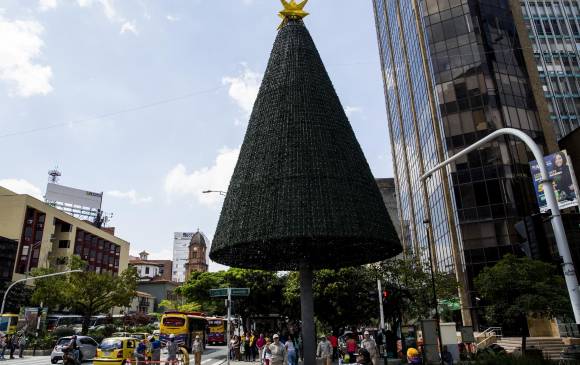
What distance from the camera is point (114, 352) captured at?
21641 mm

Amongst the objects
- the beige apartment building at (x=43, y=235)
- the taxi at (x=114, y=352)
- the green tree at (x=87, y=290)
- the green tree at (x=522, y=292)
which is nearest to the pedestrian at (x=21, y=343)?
the green tree at (x=87, y=290)

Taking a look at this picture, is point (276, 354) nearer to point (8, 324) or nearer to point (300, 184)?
point (300, 184)

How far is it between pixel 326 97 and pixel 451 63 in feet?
129

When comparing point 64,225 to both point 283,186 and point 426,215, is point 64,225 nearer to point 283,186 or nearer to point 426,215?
point 426,215

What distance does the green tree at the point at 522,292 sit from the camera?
2439cm

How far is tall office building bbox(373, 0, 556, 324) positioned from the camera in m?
40.7

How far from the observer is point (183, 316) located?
1400 inches

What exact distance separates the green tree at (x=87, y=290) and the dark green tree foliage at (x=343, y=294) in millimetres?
21981

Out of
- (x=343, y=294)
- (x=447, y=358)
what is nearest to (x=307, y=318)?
(x=447, y=358)

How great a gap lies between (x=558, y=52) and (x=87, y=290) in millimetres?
69329

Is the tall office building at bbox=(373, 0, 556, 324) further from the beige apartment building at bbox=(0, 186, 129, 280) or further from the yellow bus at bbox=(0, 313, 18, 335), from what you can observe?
the beige apartment building at bbox=(0, 186, 129, 280)

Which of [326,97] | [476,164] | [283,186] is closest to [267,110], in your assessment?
[326,97]

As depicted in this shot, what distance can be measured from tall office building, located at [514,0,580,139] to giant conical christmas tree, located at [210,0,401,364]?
56.6 meters

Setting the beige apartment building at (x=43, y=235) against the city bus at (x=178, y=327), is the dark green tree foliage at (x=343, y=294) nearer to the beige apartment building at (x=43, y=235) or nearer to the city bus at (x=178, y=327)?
the city bus at (x=178, y=327)
